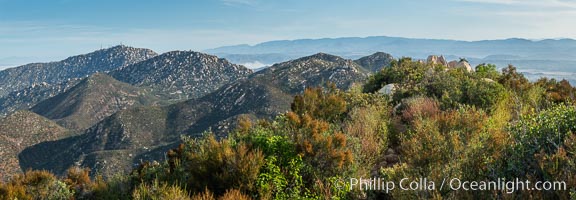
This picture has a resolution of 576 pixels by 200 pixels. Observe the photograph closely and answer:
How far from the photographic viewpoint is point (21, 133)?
14012cm

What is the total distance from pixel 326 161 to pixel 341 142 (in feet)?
1.84

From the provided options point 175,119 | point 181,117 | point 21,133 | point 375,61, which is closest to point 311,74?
point 375,61

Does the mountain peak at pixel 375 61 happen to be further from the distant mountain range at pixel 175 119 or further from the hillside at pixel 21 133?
the hillside at pixel 21 133

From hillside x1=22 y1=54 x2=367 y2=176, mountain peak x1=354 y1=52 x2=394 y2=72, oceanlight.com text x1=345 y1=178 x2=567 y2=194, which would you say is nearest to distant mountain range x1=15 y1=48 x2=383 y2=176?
hillside x1=22 y1=54 x2=367 y2=176

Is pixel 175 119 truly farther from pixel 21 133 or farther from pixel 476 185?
pixel 476 185

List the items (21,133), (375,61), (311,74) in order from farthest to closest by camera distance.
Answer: (375,61) < (311,74) < (21,133)

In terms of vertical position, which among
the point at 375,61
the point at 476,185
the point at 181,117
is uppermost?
the point at 476,185

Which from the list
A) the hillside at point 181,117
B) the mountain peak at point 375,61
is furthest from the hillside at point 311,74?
the mountain peak at point 375,61

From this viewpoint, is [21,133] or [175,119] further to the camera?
[175,119]

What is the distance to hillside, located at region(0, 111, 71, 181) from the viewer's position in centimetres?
12696

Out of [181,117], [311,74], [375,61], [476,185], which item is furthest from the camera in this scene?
[375,61]

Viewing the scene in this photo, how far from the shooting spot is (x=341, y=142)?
805cm

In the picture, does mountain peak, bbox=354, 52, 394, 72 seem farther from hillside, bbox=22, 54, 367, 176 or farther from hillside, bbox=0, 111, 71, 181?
hillside, bbox=0, 111, 71, 181

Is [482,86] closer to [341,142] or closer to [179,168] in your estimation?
[341,142]
